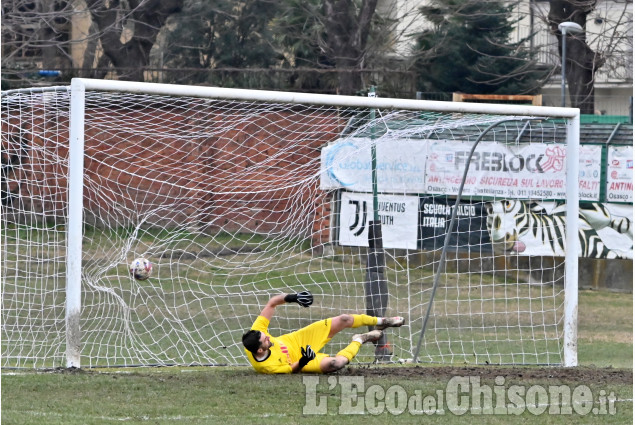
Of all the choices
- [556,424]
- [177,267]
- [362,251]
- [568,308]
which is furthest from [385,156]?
[556,424]

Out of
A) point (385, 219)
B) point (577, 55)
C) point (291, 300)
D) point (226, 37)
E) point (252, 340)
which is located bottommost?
point (252, 340)

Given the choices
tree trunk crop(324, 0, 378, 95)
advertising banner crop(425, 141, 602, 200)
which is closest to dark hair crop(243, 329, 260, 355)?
advertising banner crop(425, 141, 602, 200)

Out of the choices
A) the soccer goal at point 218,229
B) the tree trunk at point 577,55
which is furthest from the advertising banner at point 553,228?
the tree trunk at point 577,55

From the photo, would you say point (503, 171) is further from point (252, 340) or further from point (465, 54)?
point (252, 340)

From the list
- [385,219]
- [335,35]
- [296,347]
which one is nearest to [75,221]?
[296,347]

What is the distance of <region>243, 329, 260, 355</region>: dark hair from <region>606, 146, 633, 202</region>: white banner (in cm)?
1202

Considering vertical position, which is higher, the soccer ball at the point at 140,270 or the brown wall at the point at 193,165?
the brown wall at the point at 193,165

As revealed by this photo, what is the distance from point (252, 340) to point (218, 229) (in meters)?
3.49

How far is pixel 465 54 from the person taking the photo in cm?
2784

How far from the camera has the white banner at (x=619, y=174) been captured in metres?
18.5

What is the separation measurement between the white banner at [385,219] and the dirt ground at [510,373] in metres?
4.48

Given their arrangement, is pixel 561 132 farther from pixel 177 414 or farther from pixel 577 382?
pixel 177 414

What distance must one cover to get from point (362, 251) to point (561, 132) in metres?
6.85

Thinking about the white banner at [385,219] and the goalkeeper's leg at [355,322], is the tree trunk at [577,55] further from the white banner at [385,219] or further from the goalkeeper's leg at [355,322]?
the goalkeeper's leg at [355,322]
